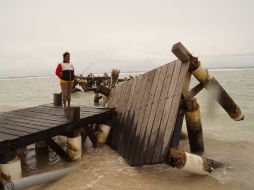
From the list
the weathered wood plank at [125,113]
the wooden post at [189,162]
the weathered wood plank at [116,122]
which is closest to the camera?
the wooden post at [189,162]

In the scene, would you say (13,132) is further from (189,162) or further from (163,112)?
(189,162)

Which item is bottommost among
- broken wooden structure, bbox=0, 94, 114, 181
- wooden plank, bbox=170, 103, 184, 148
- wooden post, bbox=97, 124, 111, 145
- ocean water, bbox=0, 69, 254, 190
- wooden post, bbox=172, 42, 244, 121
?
ocean water, bbox=0, 69, 254, 190

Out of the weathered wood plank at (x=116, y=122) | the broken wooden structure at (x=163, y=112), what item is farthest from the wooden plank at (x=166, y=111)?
the weathered wood plank at (x=116, y=122)

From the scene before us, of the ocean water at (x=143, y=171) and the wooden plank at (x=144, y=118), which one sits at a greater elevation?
the wooden plank at (x=144, y=118)

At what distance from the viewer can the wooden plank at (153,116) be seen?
631 centimetres

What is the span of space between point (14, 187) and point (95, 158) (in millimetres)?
3042

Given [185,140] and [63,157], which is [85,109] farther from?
[185,140]

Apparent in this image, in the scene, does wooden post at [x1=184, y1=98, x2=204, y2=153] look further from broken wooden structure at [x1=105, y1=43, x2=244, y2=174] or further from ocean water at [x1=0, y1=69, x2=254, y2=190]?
ocean water at [x1=0, y1=69, x2=254, y2=190]

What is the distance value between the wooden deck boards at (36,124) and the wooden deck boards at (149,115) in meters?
0.86

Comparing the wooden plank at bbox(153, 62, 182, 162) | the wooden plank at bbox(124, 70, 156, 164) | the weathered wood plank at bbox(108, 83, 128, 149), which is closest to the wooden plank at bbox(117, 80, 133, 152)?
the weathered wood plank at bbox(108, 83, 128, 149)

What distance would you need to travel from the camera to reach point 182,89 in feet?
19.4

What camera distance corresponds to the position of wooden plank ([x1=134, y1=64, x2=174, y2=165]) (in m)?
6.31

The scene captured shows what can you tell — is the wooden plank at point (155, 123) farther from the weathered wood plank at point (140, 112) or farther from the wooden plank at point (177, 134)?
the weathered wood plank at point (140, 112)

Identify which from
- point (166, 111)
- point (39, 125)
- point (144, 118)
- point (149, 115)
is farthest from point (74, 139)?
point (166, 111)
